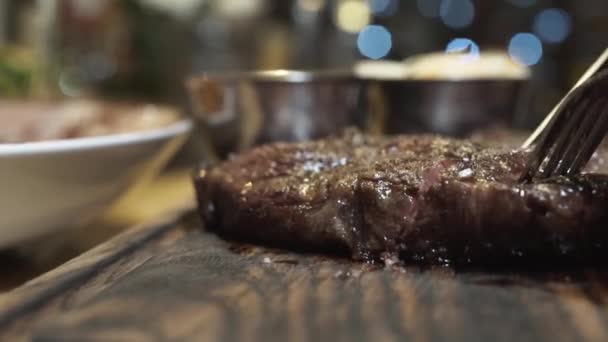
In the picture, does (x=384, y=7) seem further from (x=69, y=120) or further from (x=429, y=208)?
(x=429, y=208)

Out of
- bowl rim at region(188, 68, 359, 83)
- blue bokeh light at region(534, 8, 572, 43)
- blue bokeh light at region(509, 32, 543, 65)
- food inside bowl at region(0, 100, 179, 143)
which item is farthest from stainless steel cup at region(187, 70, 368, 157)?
blue bokeh light at region(534, 8, 572, 43)

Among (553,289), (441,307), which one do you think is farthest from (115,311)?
(553,289)

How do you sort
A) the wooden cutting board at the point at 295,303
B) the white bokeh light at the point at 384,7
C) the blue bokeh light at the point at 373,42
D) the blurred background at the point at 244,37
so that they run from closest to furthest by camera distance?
the wooden cutting board at the point at 295,303, the blurred background at the point at 244,37, the blue bokeh light at the point at 373,42, the white bokeh light at the point at 384,7

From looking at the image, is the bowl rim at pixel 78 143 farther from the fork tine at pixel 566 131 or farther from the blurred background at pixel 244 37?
the fork tine at pixel 566 131

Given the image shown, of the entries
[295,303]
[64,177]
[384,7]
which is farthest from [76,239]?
[384,7]

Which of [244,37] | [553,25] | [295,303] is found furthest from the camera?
[553,25]

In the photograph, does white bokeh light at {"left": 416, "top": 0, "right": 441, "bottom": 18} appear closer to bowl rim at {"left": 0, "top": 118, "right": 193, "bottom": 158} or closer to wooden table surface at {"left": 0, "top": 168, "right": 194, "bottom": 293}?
wooden table surface at {"left": 0, "top": 168, "right": 194, "bottom": 293}

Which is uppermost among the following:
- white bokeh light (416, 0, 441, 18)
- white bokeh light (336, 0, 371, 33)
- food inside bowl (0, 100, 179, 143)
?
food inside bowl (0, 100, 179, 143)

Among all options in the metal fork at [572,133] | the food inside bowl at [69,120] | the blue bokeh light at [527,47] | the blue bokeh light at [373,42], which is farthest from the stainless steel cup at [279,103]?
the blue bokeh light at [527,47]
